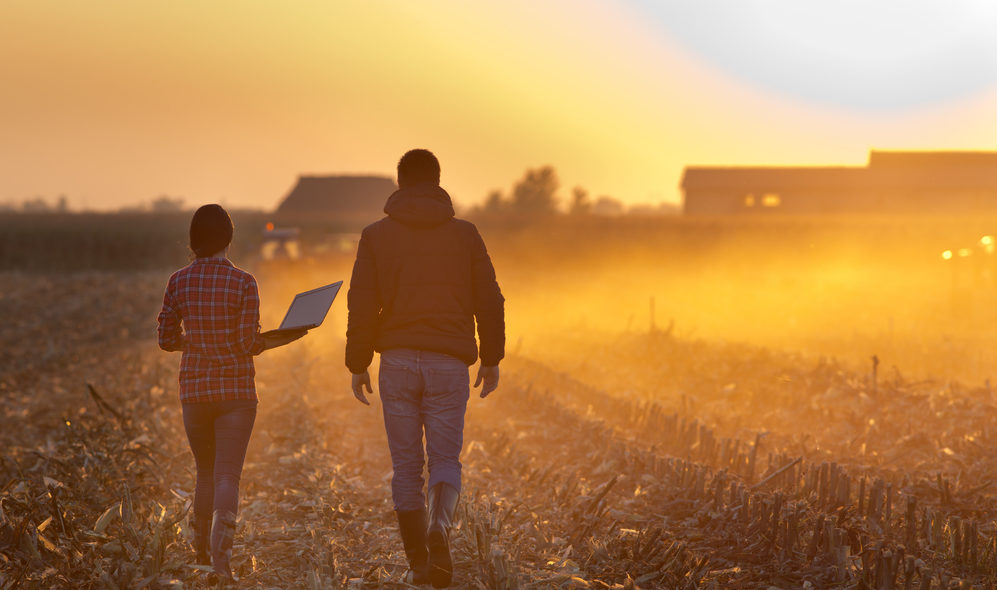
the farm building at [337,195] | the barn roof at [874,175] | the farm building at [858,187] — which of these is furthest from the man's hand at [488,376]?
the barn roof at [874,175]

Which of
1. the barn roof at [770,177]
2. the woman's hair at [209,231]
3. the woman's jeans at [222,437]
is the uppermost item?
the barn roof at [770,177]

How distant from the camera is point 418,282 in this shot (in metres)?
4.32

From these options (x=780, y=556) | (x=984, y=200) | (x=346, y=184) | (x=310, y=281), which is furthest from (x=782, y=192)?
(x=780, y=556)

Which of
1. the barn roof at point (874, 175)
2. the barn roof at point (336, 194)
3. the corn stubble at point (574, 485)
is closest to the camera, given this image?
the corn stubble at point (574, 485)

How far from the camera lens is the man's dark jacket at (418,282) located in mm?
4297

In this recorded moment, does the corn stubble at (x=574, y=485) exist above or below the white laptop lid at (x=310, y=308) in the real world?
below

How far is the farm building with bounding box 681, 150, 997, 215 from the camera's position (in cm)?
4575

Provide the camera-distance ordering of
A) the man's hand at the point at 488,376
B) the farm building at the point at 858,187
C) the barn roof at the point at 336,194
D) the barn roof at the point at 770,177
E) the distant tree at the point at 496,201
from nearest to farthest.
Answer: the man's hand at the point at 488,376, the barn roof at the point at 336,194, the farm building at the point at 858,187, the barn roof at the point at 770,177, the distant tree at the point at 496,201

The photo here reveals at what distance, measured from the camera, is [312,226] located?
37781 millimetres

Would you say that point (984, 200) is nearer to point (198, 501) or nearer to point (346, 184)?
point (346, 184)

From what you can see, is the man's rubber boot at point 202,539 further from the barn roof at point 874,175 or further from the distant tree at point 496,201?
the distant tree at point 496,201

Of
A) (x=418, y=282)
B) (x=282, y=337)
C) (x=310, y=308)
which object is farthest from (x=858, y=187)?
(x=282, y=337)

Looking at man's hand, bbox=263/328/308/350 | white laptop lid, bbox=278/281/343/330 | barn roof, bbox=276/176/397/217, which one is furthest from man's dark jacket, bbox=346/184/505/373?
barn roof, bbox=276/176/397/217

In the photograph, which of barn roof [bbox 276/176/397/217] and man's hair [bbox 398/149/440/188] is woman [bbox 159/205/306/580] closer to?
man's hair [bbox 398/149/440/188]
